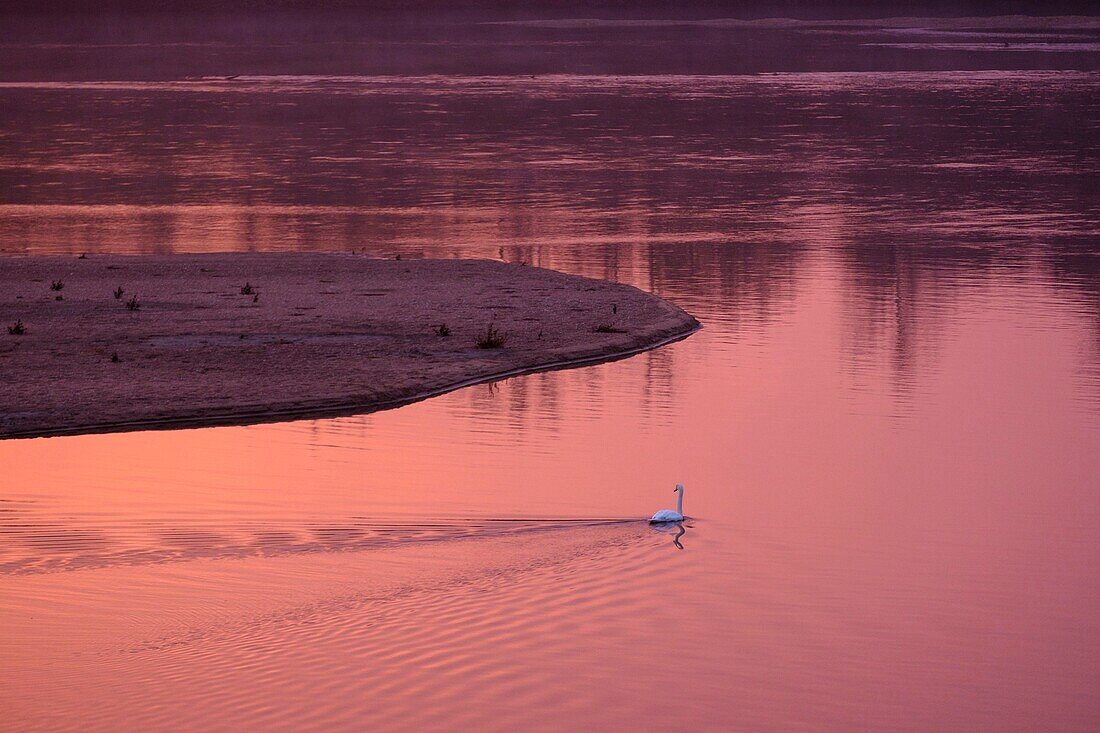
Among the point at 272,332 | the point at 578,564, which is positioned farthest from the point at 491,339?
the point at 578,564

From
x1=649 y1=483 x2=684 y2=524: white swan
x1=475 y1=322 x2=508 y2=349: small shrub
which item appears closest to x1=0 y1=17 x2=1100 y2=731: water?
x1=649 y1=483 x2=684 y2=524: white swan

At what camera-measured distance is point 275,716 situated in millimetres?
9953

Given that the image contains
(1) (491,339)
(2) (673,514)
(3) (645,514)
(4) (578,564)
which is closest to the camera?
(4) (578,564)

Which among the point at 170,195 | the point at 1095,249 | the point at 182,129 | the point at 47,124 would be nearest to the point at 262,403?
the point at 1095,249

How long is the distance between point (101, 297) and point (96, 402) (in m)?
6.09

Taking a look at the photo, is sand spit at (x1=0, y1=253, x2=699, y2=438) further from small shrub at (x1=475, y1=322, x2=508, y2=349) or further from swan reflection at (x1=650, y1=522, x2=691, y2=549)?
swan reflection at (x1=650, y1=522, x2=691, y2=549)

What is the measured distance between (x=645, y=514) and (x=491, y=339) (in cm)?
688

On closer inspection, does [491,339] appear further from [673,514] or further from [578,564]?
[578,564]

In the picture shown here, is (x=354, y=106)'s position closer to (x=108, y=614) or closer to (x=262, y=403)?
(x=262, y=403)

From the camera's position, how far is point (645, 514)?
14.1 metres

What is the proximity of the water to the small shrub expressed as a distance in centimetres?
100

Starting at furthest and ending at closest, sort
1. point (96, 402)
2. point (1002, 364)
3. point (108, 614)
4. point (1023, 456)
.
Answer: point (1002, 364), point (96, 402), point (1023, 456), point (108, 614)

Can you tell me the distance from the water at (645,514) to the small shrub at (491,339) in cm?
100

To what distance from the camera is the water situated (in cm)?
1054
